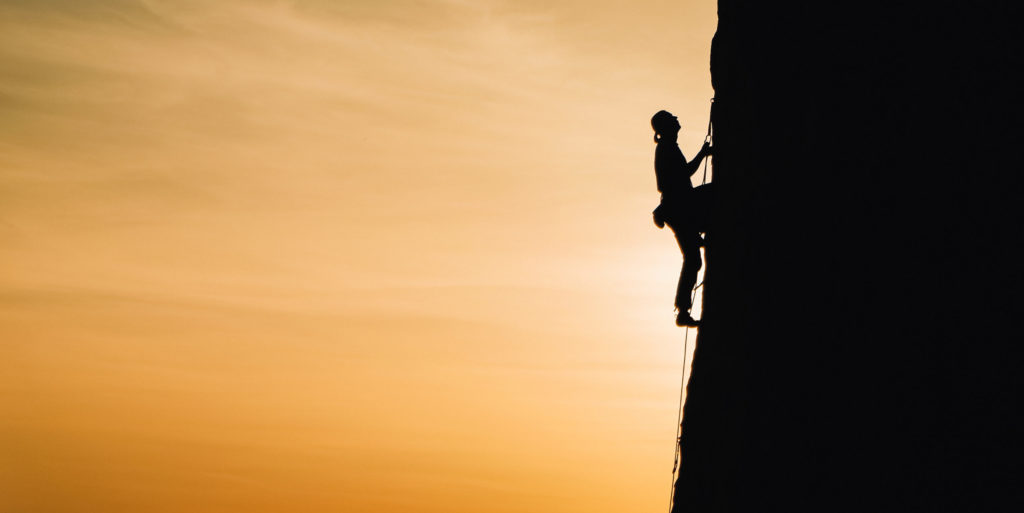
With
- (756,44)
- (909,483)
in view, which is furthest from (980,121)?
(756,44)

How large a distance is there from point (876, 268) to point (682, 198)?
14.5 ft

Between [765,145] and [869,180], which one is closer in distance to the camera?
[869,180]

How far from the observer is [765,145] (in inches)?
421

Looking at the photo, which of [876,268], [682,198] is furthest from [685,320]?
[876,268]

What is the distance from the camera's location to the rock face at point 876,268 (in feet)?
24.6

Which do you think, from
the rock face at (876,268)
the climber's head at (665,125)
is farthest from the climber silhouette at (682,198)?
the rock face at (876,268)

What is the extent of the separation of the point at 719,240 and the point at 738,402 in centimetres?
219

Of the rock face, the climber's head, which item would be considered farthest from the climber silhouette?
the rock face

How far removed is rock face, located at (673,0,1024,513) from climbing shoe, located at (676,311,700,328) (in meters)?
1.44

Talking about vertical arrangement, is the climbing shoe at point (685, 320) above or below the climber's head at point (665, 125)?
below

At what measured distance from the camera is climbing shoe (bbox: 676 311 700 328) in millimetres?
12688

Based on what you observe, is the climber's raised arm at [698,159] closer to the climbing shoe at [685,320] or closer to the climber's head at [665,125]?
the climber's head at [665,125]

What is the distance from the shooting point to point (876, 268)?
8.41 meters

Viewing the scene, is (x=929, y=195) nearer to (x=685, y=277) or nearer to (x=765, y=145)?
(x=765, y=145)
